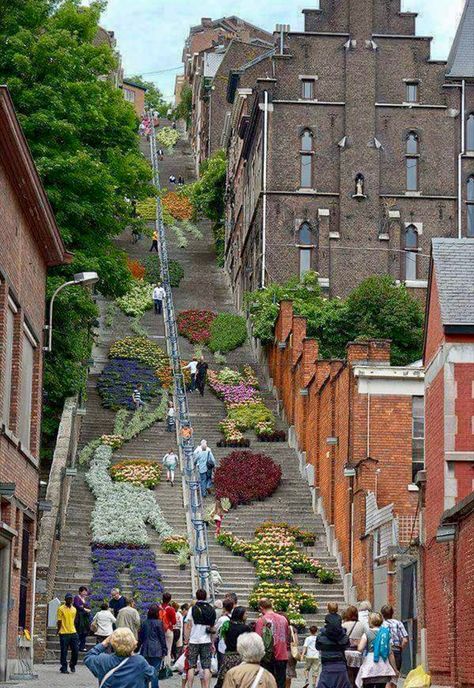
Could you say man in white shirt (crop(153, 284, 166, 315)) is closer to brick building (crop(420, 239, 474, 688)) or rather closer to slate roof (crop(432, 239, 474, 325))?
brick building (crop(420, 239, 474, 688))

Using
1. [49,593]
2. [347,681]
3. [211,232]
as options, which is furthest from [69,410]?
[211,232]

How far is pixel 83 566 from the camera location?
126 ft

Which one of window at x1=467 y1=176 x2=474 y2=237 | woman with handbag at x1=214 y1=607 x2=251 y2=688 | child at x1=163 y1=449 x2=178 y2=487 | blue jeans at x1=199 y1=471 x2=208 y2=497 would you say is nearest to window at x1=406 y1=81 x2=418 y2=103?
window at x1=467 y1=176 x2=474 y2=237

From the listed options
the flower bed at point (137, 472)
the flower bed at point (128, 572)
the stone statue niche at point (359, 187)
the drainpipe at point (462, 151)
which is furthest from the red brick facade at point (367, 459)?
the drainpipe at point (462, 151)

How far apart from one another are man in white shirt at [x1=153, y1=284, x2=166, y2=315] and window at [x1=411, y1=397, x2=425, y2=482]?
91.1 feet

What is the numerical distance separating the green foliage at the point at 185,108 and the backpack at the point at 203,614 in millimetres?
119845

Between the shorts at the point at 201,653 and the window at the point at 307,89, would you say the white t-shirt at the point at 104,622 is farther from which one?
the window at the point at 307,89

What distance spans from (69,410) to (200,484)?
416 centimetres

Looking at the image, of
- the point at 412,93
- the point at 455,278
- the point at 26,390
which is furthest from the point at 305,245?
the point at 455,278

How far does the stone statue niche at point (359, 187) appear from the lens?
63.2 m

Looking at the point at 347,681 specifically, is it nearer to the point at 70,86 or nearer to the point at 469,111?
the point at 70,86

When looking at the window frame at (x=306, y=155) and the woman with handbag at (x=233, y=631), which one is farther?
the window frame at (x=306, y=155)

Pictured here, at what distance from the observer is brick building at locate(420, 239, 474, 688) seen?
1000 inches

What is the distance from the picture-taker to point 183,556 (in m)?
38.6
